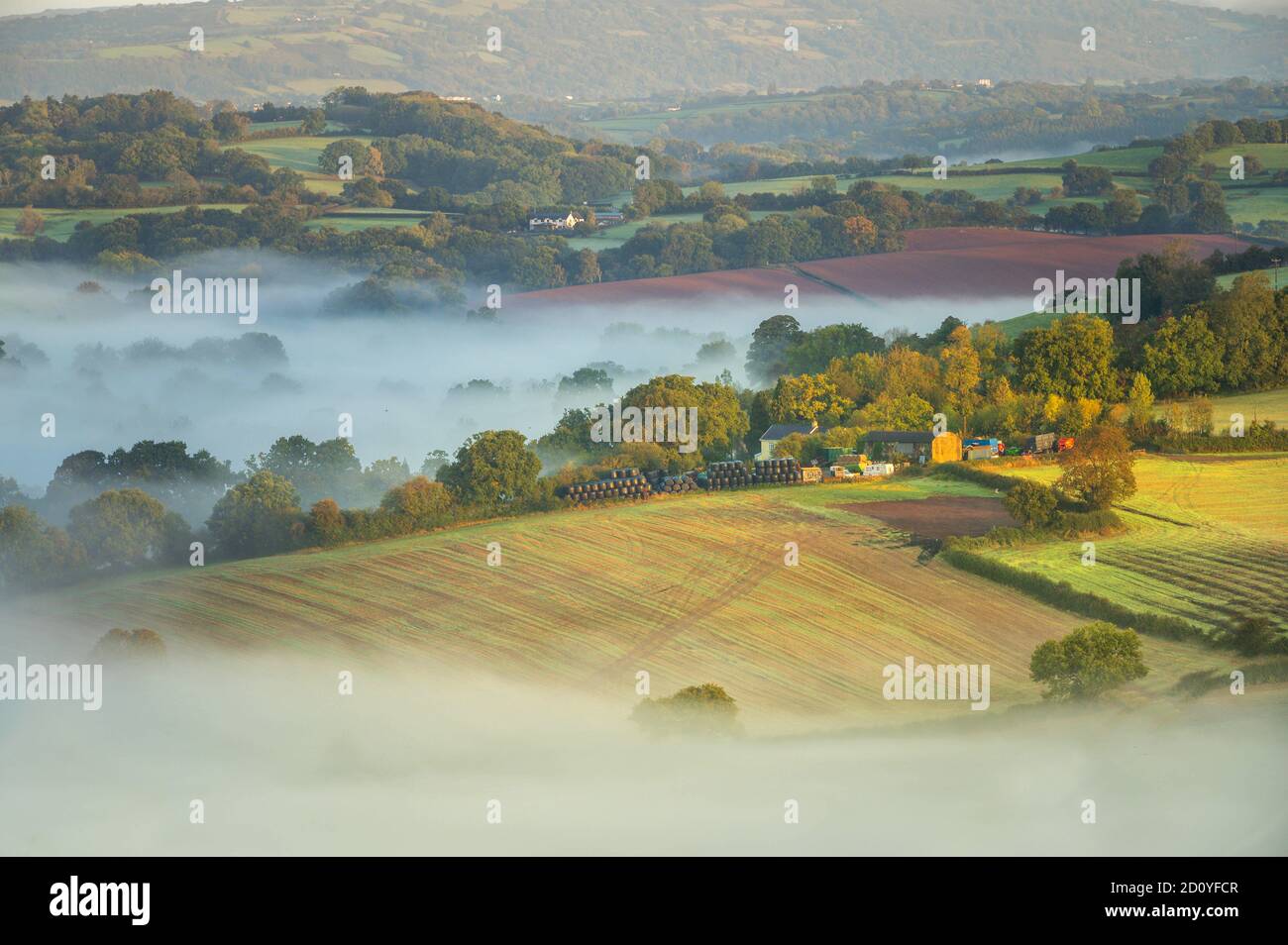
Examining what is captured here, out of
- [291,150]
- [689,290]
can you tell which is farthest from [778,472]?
[291,150]

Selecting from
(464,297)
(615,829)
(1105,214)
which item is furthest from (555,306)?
(615,829)

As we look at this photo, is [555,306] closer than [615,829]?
No

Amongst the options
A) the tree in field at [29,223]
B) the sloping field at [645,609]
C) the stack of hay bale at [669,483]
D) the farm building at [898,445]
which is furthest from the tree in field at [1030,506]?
the tree in field at [29,223]

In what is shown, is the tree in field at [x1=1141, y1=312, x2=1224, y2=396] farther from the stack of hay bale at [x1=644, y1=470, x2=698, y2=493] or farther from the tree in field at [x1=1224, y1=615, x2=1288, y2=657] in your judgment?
the stack of hay bale at [x1=644, y1=470, x2=698, y2=493]

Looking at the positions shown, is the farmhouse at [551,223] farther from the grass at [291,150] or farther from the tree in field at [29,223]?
the tree in field at [29,223]

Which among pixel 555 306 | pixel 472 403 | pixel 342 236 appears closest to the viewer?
pixel 472 403

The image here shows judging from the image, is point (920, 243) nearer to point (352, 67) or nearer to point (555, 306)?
point (555, 306)
